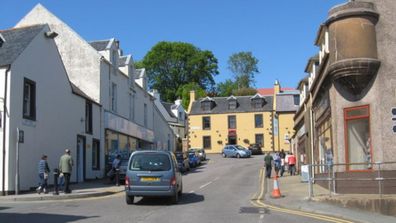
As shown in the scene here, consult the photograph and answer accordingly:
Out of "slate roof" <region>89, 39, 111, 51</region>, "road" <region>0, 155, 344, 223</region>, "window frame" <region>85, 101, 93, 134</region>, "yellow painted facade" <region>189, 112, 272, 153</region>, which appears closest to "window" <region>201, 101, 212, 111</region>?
"yellow painted facade" <region>189, 112, 272, 153</region>

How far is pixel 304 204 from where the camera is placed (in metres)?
17.0

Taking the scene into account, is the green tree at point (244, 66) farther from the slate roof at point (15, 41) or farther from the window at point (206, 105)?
the slate roof at point (15, 41)

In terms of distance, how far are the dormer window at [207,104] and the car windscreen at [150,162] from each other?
176 ft

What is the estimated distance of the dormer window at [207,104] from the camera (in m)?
71.4

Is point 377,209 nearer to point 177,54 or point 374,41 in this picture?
point 374,41

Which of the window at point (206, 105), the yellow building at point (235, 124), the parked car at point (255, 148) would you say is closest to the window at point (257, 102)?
the yellow building at point (235, 124)

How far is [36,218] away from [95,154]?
799 inches

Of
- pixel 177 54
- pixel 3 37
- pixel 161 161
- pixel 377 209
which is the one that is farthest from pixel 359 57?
pixel 177 54

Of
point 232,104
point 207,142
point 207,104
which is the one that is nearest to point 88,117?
point 207,142

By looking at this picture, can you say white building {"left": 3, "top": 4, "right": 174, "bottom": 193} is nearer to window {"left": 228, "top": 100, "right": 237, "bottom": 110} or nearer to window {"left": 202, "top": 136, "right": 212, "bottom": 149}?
window {"left": 202, "top": 136, "right": 212, "bottom": 149}

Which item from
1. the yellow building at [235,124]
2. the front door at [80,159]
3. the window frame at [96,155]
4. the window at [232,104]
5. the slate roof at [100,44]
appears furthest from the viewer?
the window at [232,104]

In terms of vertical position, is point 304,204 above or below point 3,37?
below

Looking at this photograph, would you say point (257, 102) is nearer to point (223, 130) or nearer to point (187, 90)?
point (223, 130)

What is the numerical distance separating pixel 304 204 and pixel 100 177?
1931 centimetres
